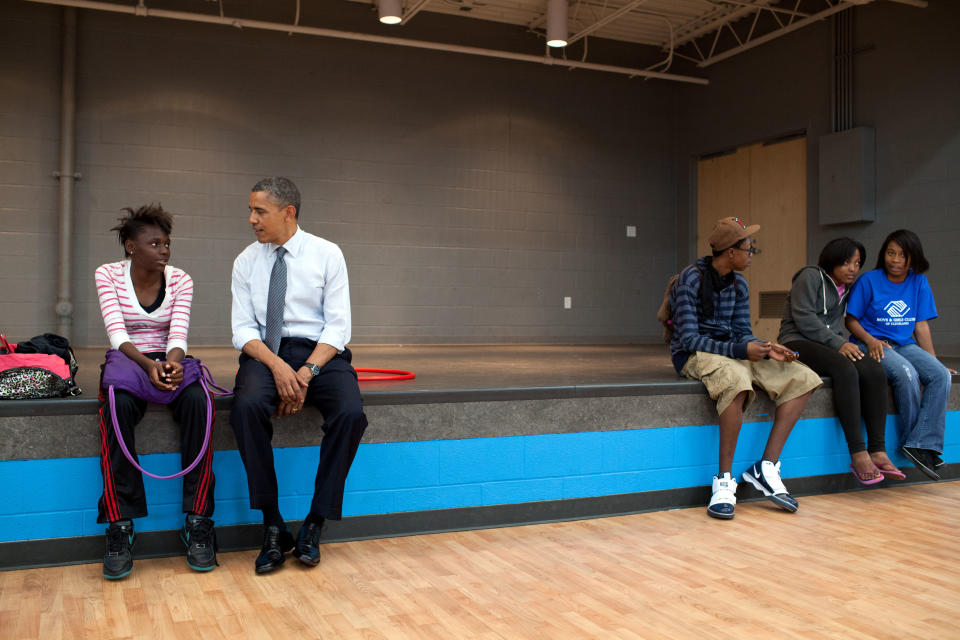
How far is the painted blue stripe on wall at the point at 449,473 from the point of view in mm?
2332

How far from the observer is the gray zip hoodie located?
3461mm

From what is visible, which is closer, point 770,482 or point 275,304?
point 275,304

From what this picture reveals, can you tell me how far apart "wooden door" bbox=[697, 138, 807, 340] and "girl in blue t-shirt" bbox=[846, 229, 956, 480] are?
394cm

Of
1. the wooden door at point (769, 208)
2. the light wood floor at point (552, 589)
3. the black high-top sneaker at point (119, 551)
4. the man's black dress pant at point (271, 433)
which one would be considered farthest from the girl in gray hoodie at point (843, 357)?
the wooden door at point (769, 208)

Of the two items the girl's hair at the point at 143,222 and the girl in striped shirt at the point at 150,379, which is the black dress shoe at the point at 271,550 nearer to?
the girl in striped shirt at the point at 150,379

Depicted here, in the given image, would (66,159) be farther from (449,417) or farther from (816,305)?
(816,305)

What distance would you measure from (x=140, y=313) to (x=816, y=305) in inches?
106

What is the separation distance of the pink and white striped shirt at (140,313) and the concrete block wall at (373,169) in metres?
4.75

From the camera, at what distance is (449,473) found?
2.78 metres

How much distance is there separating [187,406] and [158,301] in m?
0.41

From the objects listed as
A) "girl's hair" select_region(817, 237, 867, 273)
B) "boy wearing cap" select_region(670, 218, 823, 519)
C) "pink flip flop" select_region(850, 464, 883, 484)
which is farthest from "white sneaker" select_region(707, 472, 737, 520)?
"girl's hair" select_region(817, 237, 867, 273)

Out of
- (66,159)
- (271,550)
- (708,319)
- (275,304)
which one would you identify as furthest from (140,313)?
(66,159)

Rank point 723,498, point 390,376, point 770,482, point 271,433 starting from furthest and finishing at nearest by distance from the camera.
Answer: point 390,376 → point 770,482 → point 723,498 → point 271,433

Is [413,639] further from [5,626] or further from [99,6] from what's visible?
[99,6]
